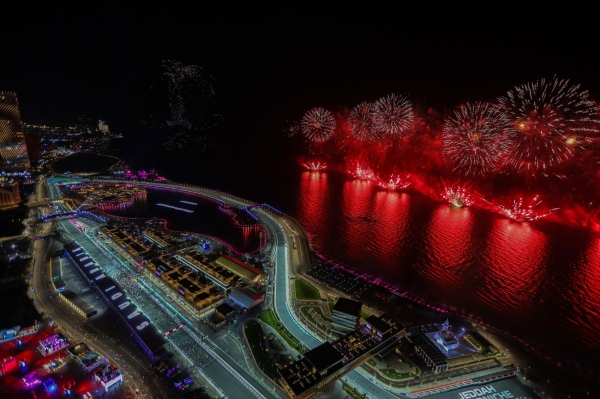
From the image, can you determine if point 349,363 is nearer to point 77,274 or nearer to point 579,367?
point 579,367

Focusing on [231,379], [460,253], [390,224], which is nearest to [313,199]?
[390,224]

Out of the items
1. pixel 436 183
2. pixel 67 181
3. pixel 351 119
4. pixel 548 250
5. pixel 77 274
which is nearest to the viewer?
pixel 77 274

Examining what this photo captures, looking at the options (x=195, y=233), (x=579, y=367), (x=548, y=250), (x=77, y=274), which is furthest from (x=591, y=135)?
(x=77, y=274)

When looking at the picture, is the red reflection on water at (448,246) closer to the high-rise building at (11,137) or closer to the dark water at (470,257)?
the dark water at (470,257)

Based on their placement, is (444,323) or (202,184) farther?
(202,184)

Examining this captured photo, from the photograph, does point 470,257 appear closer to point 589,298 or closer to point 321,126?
point 589,298
